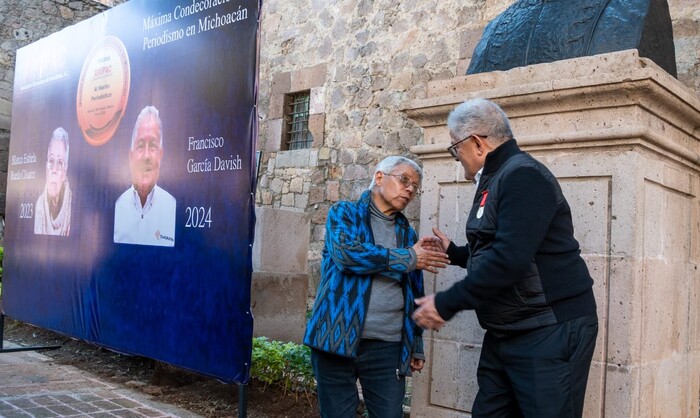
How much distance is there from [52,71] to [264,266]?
2.71 meters

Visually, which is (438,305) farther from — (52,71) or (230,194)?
(52,71)

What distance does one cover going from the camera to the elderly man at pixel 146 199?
4531 millimetres

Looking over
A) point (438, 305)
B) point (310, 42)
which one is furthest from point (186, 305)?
point (310, 42)

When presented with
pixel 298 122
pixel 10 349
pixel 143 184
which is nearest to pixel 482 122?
pixel 143 184

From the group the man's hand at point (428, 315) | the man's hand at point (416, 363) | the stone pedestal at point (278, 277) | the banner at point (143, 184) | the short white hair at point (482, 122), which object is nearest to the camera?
the man's hand at point (428, 315)

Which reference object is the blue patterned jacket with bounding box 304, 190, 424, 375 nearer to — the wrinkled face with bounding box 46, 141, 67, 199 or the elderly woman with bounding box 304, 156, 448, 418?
the elderly woman with bounding box 304, 156, 448, 418

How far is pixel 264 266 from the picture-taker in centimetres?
580

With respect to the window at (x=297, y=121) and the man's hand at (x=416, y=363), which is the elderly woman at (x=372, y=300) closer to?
the man's hand at (x=416, y=363)

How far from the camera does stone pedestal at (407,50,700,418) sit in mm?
2506

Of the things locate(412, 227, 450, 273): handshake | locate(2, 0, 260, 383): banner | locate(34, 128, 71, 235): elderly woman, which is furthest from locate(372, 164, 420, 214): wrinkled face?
locate(34, 128, 71, 235): elderly woman

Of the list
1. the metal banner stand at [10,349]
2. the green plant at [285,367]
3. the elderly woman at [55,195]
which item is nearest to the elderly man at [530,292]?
the green plant at [285,367]

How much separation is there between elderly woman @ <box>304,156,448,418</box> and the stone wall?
4.91 m

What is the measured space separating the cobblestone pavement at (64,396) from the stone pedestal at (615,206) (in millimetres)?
A: 2349

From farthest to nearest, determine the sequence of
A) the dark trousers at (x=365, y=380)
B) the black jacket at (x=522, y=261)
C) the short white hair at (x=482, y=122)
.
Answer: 1. the dark trousers at (x=365, y=380)
2. the short white hair at (x=482, y=122)
3. the black jacket at (x=522, y=261)
